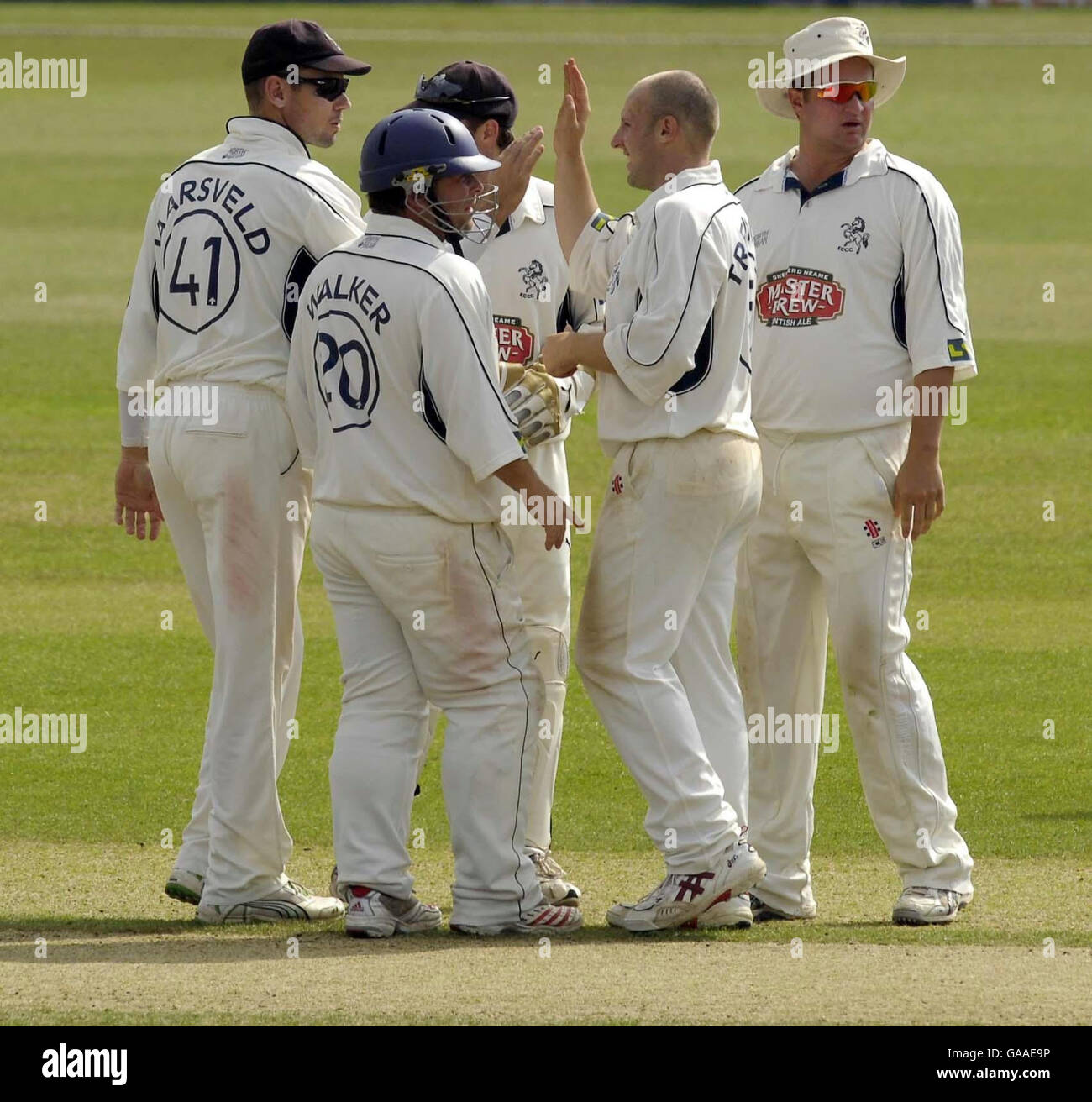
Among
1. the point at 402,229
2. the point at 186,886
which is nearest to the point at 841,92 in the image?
the point at 402,229

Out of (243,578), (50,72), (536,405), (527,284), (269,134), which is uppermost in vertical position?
(50,72)

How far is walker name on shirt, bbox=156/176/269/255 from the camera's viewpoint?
6051 millimetres

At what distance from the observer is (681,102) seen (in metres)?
5.90

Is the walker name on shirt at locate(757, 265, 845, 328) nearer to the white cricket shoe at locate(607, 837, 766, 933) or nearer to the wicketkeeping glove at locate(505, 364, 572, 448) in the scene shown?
the wicketkeeping glove at locate(505, 364, 572, 448)

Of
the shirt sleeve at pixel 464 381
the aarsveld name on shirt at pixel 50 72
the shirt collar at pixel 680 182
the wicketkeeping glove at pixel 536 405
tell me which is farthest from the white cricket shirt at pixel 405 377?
the aarsveld name on shirt at pixel 50 72

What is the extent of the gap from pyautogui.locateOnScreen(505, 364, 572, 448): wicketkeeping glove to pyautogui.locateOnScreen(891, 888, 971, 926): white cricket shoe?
5.80ft

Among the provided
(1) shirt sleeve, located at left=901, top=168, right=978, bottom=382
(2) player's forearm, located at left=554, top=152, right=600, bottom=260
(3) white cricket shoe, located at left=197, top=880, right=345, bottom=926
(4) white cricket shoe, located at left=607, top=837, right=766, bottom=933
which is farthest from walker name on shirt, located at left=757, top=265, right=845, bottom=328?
(3) white cricket shoe, located at left=197, top=880, right=345, bottom=926

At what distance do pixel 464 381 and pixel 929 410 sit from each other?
148cm

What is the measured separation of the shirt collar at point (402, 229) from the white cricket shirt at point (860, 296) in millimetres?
1214

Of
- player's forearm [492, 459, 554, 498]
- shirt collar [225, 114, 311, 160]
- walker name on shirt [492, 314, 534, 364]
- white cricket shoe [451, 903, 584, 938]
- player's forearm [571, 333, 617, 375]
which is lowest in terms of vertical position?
white cricket shoe [451, 903, 584, 938]

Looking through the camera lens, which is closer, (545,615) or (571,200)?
(571,200)

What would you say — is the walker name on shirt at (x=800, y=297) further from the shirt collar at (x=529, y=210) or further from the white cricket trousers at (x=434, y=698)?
the white cricket trousers at (x=434, y=698)

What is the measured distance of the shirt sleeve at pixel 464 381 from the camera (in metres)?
5.54

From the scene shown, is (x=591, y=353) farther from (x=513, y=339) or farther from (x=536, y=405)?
(x=513, y=339)
